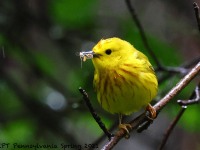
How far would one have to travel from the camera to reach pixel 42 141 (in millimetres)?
5105

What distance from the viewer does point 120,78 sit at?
370 cm

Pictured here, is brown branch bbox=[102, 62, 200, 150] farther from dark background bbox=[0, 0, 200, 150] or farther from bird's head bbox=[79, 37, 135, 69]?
dark background bbox=[0, 0, 200, 150]

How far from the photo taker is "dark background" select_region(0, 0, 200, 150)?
4961 millimetres

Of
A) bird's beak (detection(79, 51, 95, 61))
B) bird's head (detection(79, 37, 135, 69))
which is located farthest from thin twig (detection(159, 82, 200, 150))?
bird's beak (detection(79, 51, 95, 61))

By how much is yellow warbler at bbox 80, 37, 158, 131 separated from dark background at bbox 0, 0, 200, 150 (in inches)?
30.8

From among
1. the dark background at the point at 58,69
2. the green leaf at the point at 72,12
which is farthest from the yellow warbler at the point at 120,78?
the green leaf at the point at 72,12

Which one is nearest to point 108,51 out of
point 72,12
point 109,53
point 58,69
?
point 109,53

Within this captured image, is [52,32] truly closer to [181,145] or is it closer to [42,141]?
[42,141]

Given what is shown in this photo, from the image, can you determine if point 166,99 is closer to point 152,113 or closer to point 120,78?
point 152,113

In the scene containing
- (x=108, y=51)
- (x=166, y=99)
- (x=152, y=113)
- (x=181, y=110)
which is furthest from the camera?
(x=108, y=51)

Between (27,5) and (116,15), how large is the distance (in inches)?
37.6

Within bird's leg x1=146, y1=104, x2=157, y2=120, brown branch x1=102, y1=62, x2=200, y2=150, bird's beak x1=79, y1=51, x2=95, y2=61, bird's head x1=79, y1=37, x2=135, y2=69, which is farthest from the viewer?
bird's head x1=79, y1=37, x2=135, y2=69

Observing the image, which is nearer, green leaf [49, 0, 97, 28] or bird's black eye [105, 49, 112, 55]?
bird's black eye [105, 49, 112, 55]

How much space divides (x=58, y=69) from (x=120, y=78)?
8.39ft
